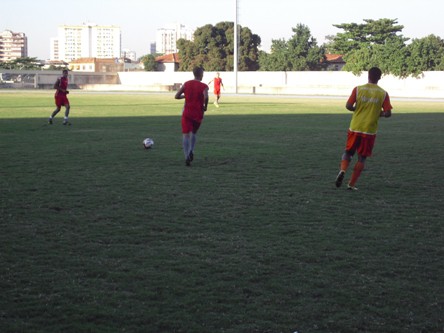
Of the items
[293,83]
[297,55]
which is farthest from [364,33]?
[293,83]

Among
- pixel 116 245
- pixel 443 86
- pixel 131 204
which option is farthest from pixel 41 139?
pixel 443 86

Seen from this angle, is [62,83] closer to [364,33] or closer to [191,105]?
[191,105]

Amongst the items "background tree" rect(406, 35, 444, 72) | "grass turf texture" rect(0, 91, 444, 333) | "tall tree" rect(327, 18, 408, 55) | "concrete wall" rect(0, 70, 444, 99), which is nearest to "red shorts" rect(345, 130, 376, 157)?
"grass turf texture" rect(0, 91, 444, 333)

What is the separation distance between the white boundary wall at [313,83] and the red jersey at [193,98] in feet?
161

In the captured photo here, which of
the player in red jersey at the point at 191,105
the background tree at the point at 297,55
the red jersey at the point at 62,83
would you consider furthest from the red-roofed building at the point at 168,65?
the player in red jersey at the point at 191,105

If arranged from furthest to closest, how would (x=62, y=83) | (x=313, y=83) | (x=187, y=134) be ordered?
(x=313, y=83) < (x=62, y=83) < (x=187, y=134)

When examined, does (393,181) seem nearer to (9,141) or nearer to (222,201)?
(222,201)

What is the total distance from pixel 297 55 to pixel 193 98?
72901mm

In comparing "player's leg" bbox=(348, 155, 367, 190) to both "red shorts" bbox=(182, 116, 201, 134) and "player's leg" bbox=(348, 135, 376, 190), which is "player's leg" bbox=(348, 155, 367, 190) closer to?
"player's leg" bbox=(348, 135, 376, 190)

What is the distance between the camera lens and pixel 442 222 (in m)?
7.55

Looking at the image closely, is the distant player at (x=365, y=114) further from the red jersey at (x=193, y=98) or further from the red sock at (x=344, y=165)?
the red jersey at (x=193, y=98)

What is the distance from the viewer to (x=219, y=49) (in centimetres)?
9338

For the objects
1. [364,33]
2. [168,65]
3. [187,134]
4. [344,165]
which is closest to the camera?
[344,165]

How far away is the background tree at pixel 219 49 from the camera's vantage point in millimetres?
92500
